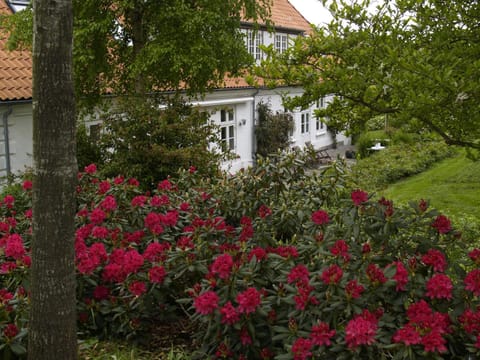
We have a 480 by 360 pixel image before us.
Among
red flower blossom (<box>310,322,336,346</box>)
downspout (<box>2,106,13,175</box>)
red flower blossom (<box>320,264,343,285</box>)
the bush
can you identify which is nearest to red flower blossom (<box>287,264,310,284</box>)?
red flower blossom (<box>320,264,343,285</box>)

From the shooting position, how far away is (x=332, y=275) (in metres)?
3.15

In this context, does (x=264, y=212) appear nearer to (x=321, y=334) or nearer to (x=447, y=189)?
(x=321, y=334)

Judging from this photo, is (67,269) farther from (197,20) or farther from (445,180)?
(445,180)

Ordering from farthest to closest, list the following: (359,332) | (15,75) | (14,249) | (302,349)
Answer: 1. (15,75)
2. (14,249)
3. (302,349)
4. (359,332)

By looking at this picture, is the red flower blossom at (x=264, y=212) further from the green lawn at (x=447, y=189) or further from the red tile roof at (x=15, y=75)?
the red tile roof at (x=15, y=75)

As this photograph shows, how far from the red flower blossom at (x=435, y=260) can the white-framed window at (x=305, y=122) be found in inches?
875

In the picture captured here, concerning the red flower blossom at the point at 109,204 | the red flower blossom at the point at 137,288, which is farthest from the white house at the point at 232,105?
the red flower blossom at the point at 137,288

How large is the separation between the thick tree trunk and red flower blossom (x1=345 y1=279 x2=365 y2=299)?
61.7 inches

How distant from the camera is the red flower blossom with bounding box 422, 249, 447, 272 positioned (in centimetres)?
330

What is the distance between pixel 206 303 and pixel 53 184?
1.10m

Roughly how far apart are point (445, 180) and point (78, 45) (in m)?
10.3

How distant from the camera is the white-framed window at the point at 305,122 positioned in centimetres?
2551

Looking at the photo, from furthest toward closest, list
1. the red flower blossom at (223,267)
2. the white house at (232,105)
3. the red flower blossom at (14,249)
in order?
the white house at (232,105), the red flower blossom at (14,249), the red flower blossom at (223,267)

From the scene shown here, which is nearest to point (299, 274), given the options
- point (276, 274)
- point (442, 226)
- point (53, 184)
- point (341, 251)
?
point (341, 251)
